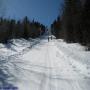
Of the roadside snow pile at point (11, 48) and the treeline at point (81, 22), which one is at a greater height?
the treeline at point (81, 22)

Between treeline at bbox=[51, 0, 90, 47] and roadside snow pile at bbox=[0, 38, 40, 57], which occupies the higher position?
treeline at bbox=[51, 0, 90, 47]

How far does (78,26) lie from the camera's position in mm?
31344

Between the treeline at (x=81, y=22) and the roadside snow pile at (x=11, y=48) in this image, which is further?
the treeline at (x=81, y=22)

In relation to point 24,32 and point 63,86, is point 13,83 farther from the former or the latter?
point 24,32

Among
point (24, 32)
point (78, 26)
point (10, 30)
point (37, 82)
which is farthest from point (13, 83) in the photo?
point (24, 32)

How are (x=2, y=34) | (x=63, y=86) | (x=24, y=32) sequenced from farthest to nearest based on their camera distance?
(x=24, y=32)
(x=2, y=34)
(x=63, y=86)

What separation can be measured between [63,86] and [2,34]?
49184 millimetres

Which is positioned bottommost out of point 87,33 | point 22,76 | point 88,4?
point 22,76

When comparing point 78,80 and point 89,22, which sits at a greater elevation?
point 89,22

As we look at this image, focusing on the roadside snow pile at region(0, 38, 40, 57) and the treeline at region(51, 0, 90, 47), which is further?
the treeline at region(51, 0, 90, 47)

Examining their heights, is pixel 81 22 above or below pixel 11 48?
above

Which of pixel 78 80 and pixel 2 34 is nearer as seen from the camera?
pixel 78 80

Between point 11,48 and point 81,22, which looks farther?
point 11,48

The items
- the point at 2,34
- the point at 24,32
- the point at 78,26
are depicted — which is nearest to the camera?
the point at 78,26
